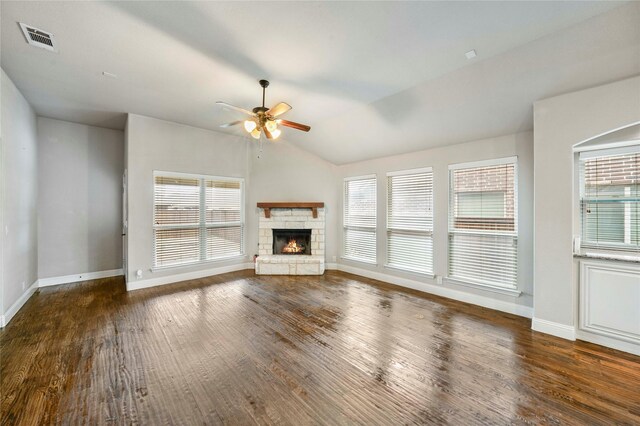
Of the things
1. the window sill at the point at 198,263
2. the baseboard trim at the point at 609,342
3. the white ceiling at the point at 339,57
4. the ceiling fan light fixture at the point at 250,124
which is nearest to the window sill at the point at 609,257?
the baseboard trim at the point at 609,342

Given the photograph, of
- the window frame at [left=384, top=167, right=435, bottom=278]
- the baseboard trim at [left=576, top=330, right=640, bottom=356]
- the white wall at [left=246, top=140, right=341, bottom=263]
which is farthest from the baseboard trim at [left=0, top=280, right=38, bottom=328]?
the baseboard trim at [left=576, top=330, right=640, bottom=356]

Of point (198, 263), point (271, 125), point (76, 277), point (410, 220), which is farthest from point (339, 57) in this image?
point (76, 277)

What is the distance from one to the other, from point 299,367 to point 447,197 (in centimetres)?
361

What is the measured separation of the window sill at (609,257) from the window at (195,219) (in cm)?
598

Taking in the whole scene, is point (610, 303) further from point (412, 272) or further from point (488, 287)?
point (412, 272)

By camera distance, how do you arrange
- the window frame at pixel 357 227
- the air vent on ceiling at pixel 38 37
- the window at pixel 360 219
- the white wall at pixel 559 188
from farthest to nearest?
the window at pixel 360 219, the window frame at pixel 357 227, the white wall at pixel 559 188, the air vent on ceiling at pixel 38 37

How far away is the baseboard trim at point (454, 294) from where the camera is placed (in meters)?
3.70

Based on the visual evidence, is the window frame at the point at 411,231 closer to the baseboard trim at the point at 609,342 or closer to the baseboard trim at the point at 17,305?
the baseboard trim at the point at 609,342

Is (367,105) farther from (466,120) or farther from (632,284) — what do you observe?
(632,284)

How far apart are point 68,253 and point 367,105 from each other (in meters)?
6.52

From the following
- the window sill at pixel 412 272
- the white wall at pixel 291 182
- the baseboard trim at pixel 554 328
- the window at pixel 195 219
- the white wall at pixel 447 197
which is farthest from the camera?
the white wall at pixel 291 182

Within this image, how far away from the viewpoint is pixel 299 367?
2459mm

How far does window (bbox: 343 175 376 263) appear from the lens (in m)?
5.74

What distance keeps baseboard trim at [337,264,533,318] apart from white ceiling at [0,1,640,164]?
101 inches
